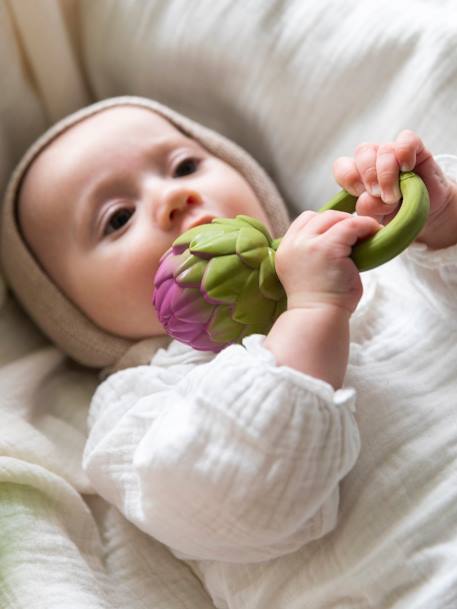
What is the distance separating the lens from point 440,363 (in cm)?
89

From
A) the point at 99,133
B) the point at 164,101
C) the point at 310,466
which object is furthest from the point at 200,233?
the point at 164,101

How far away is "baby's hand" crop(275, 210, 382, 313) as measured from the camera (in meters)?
0.74

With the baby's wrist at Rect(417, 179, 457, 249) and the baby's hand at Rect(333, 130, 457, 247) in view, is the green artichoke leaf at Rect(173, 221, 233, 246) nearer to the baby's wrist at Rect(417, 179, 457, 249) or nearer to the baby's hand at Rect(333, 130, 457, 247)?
the baby's hand at Rect(333, 130, 457, 247)

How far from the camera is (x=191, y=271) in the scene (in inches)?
31.8

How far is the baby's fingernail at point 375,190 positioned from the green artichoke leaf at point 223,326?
0.64 ft

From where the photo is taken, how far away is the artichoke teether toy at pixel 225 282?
791 mm

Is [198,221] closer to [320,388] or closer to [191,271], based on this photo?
[191,271]

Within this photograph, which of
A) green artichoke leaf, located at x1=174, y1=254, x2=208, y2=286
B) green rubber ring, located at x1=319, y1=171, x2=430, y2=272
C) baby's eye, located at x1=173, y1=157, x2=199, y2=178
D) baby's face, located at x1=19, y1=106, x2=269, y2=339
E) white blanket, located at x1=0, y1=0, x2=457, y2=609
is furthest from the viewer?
baby's eye, located at x1=173, y1=157, x2=199, y2=178

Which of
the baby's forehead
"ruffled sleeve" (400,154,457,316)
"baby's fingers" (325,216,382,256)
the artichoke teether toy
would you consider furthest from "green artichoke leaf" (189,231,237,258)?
the baby's forehead

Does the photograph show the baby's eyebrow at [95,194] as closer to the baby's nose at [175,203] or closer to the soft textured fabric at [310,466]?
the baby's nose at [175,203]

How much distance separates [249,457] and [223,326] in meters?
0.15

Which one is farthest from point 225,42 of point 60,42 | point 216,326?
point 216,326

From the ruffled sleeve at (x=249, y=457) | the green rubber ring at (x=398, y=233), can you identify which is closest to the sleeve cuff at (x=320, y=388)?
the ruffled sleeve at (x=249, y=457)

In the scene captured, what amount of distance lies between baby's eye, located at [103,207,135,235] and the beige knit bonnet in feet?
0.50
